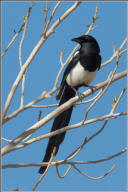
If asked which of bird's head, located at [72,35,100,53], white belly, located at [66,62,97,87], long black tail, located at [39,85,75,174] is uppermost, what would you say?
bird's head, located at [72,35,100,53]

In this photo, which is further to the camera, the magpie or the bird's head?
the bird's head

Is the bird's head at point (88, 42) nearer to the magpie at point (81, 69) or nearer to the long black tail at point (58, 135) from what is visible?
the magpie at point (81, 69)

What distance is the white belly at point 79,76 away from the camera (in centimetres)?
445

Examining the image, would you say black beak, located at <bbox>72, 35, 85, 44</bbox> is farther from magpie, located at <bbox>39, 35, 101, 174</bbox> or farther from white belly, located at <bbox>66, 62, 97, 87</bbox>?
white belly, located at <bbox>66, 62, 97, 87</bbox>

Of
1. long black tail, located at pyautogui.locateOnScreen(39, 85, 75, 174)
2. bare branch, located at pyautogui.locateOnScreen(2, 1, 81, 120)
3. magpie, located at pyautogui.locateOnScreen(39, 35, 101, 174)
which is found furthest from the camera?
magpie, located at pyautogui.locateOnScreen(39, 35, 101, 174)

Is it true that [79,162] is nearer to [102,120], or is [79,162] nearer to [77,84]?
[102,120]

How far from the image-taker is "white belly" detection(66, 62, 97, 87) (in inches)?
175

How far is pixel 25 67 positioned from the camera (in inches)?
107

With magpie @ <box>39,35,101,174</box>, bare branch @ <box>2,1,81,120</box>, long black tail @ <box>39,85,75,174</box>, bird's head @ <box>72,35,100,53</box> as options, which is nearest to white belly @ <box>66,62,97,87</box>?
magpie @ <box>39,35,101,174</box>

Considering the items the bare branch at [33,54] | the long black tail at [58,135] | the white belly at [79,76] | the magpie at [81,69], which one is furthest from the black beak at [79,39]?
the bare branch at [33,54]

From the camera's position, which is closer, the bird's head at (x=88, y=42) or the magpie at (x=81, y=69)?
the magpie at (x=81, y=69)

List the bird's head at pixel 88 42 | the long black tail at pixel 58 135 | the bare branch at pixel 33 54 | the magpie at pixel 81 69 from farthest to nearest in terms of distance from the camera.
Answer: the bird's head at pixel 88 42 < the magpie at pixel 81 69 < the long black tail at pixel 58 135 < the bare branch at pixel 33 54

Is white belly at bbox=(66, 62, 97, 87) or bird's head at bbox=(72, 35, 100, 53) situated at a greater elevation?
bird's head at bbox=(72, 35, 100, 53)

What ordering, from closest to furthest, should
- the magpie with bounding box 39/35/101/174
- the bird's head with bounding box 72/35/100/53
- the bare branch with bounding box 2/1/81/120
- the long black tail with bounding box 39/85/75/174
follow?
the bare branch with bounding box 2/1/81/120, the long black tail with bounding box 39/85/75/174, the magpie with bounding box 39/35/101/174, the bird's head with bounding box 72/35/100/53
